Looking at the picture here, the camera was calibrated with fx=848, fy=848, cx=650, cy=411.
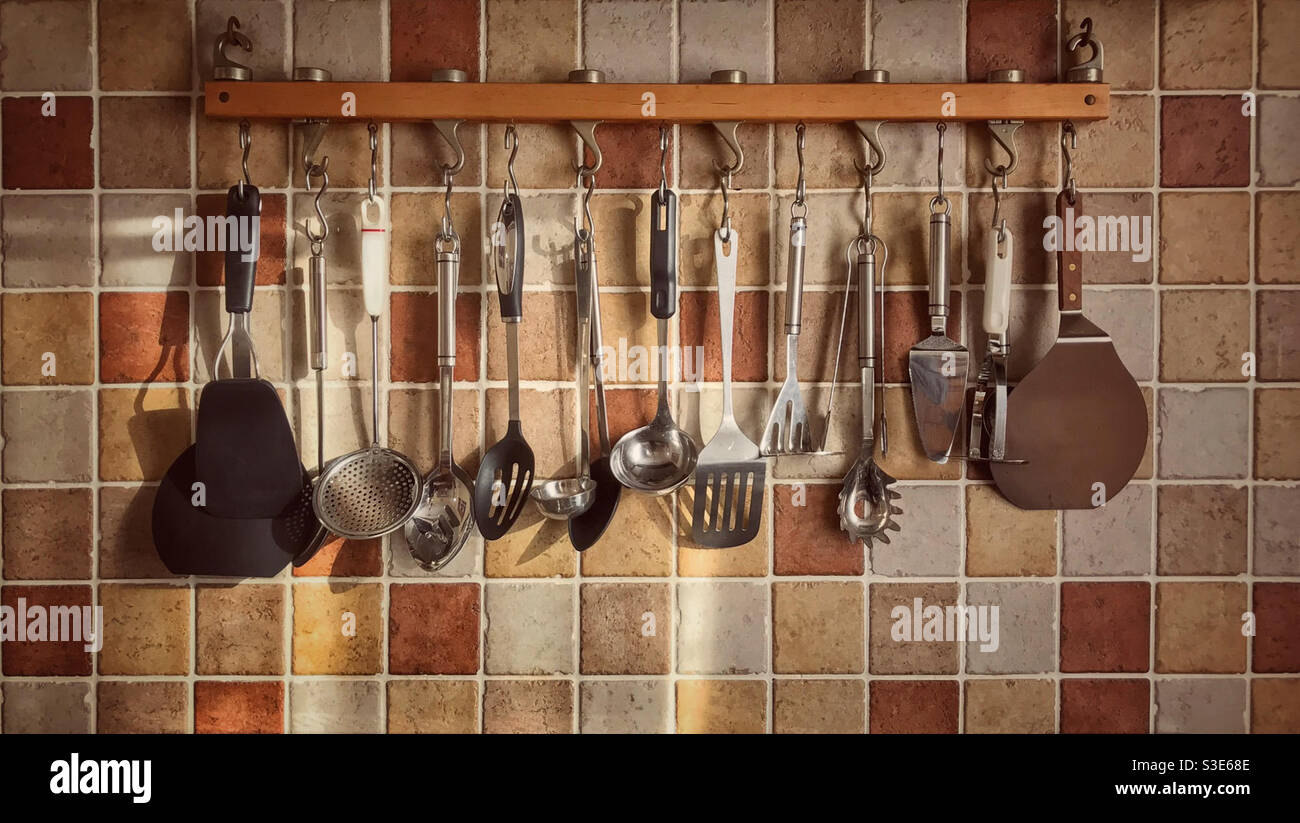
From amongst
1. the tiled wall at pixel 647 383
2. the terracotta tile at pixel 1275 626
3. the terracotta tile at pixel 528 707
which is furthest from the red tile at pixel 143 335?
the terracotta tile at pixel 1275 626

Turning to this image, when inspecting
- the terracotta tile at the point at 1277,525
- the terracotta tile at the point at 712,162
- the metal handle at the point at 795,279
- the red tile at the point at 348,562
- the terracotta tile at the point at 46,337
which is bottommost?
the red tile at the point at 348,562

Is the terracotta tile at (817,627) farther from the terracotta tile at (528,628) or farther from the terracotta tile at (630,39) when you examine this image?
the terracotta tile at (630,39)

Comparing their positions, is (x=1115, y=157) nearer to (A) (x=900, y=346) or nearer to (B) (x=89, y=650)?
(A) (x=900, y=346)

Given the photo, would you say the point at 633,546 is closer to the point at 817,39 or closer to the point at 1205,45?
the point at 817,39

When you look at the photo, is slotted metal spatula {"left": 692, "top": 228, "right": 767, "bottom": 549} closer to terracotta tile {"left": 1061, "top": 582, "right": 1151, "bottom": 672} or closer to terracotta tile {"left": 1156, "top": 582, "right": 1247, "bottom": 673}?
terracotta tile {"left": 1061, "top": 582, "right": 1151, "bottom": 672}

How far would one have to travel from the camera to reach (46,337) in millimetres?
922

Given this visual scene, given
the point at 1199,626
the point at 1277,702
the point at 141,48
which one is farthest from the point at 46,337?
the point at 1277,702

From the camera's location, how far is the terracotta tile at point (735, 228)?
922mm

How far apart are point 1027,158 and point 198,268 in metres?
0.91

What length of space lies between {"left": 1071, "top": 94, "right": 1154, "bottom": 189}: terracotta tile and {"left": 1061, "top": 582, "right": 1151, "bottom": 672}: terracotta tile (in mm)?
445

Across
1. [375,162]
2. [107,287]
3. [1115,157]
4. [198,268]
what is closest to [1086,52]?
[1115,157]

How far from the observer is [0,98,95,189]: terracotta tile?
920 millimetres

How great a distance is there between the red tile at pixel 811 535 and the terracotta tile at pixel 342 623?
445mm

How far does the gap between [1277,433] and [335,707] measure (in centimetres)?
108
